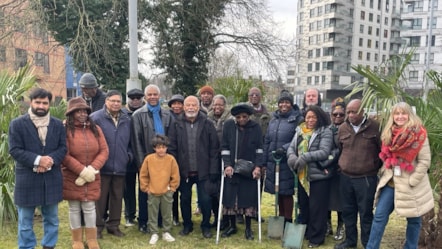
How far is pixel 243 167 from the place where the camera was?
5.23m

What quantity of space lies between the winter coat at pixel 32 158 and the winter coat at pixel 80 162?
0.57 ft

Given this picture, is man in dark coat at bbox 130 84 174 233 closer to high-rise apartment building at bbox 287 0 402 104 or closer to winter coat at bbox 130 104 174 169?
winter coat at bbox 130 104 174 169

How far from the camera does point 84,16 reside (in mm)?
10258

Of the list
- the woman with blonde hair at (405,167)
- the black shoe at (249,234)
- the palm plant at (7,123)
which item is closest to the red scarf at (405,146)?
the woman with blonde hair at (405,167)

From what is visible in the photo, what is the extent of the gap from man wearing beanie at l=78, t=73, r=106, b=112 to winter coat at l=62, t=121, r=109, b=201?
1004 mm

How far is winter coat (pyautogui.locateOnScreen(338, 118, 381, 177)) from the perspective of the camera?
Result: 4672mm

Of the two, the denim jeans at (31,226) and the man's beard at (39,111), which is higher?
the man's beard at (39,111)

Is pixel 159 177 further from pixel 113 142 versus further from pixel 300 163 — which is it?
pixel 300 163

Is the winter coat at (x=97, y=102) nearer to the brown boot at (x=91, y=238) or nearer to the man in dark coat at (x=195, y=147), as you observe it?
the man in dark coat at (x=195, y=147)

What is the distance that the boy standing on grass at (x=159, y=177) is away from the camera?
5.15m

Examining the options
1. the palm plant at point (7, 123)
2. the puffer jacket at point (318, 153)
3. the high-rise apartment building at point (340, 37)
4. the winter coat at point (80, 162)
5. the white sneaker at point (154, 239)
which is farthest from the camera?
the high-rise apartment building at point (340, 37)

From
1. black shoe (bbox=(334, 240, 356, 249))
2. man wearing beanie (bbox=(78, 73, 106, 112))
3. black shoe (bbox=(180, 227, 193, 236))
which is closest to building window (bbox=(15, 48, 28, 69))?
man wearing beanie (bbox=(78, 73, 106, 112))

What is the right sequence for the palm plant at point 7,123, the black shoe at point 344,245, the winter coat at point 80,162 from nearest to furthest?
the winter coat at point 80,162 < the black shoe at point 344,245 < the palm plant at point 7,123

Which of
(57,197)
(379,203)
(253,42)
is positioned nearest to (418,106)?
(379,203)
